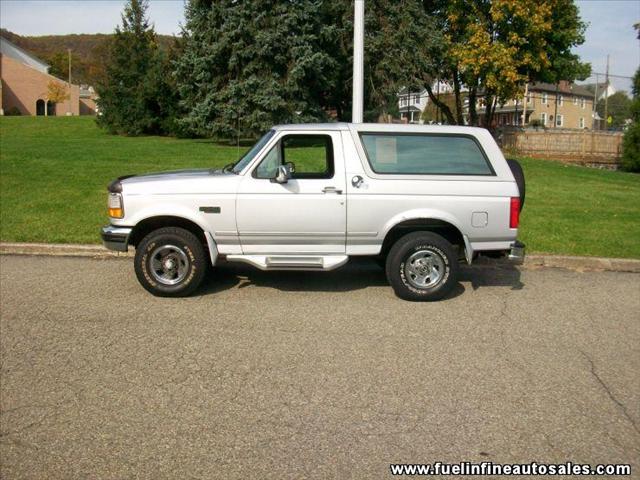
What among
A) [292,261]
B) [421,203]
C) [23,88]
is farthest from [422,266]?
[23,88]

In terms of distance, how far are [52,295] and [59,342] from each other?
1.71 metres

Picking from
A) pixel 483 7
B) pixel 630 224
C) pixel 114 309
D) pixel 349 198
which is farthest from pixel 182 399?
pixel 483 7

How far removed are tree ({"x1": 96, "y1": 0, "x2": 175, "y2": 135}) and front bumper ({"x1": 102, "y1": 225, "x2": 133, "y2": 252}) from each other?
27.5 meters

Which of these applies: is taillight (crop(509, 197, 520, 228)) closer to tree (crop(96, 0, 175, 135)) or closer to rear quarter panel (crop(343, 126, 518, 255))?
rear quarter panel (crop(343, 126, 518, 255))

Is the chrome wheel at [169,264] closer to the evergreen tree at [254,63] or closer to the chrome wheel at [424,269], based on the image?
the chrome wheel at [424,269]

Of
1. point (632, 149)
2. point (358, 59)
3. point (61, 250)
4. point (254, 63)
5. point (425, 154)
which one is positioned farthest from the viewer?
point (632, 149)

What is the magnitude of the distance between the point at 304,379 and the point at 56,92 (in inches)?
2971

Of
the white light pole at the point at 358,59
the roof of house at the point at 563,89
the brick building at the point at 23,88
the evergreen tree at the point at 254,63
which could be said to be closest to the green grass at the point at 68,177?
the evergreen tree at the point at 254,63

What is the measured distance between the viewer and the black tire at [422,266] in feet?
23.4

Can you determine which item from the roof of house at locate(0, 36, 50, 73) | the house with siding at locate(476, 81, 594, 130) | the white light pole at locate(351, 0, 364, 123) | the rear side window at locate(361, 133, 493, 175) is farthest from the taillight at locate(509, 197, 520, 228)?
the roof of house at locate(0, 36, 50, 73)

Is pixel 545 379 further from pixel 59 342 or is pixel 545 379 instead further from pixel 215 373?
pixel 59 342

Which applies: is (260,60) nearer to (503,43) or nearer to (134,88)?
(134,88)

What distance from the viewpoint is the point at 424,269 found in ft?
23.6

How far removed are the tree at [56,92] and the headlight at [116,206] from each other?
7212 centimetres
